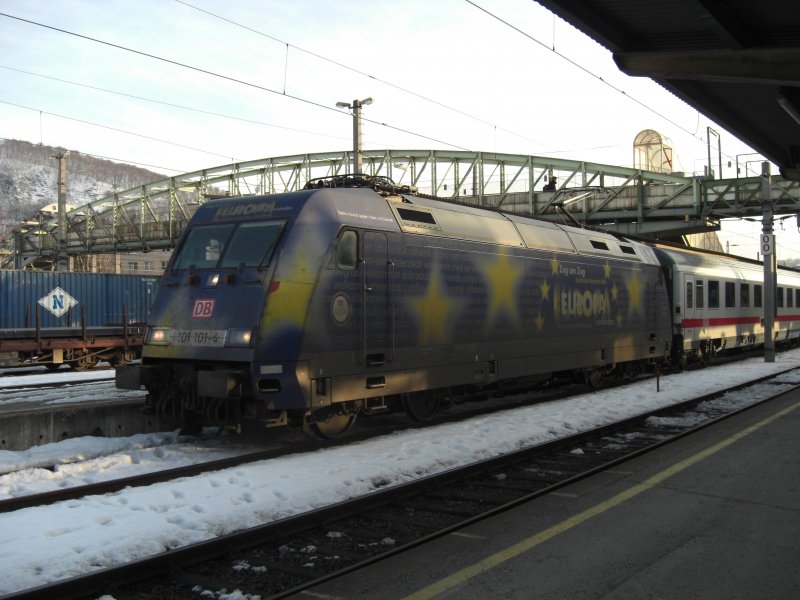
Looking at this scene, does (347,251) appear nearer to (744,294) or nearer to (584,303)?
(584,303)

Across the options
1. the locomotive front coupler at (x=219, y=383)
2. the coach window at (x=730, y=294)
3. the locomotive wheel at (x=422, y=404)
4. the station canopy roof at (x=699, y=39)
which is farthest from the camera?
the coach window at (x=730, y=294)

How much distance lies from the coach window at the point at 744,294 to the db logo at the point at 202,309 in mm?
19800

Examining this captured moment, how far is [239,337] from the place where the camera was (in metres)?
7.94

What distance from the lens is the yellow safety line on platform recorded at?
4424mm

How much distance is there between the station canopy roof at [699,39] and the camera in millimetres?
8531

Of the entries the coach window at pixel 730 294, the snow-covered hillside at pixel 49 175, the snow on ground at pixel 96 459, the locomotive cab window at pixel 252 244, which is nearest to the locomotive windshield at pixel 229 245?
the locomotive cab window at pixel 252 244

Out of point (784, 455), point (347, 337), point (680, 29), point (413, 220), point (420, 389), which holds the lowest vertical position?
point (784, 455)

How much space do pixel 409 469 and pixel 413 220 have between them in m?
3.70

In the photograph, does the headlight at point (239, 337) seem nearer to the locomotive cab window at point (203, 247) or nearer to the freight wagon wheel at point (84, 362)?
the locomotive cab window at point (203, 247)

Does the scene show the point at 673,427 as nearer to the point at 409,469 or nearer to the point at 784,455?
the point at 784,455

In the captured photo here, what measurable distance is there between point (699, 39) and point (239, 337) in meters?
7.45

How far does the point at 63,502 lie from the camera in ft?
20.3

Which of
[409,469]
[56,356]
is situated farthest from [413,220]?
[56,356]

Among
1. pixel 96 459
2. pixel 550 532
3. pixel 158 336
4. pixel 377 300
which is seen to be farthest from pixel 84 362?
pixel 550 532
